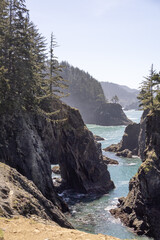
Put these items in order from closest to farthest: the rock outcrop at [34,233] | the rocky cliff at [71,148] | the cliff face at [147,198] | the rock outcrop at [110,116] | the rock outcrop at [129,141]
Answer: the rock outcrop at [34,233] < the cliff face at [147,198] < the rocky cliff at [71,148] < the rock outcrop at [129,141] < the rock outcrop at [110,116]

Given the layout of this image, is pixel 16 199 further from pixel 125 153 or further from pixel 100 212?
pixel 125 153

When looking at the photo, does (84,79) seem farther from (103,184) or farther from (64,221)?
(64,221)

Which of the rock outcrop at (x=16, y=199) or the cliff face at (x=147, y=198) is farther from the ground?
the rock outcrop at (x=16, y=199)

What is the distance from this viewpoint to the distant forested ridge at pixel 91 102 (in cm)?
15450

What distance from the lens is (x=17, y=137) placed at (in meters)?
25.9

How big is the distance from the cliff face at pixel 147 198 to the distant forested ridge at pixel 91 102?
115927 millimetres

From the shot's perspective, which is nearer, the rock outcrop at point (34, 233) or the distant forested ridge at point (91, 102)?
the rock outcrop at point (34, 233)

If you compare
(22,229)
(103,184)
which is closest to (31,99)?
(22,229)

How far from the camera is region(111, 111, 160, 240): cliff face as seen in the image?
2888 centimetres

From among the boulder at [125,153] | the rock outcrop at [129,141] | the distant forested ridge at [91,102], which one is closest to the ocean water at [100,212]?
the boulder at [125,153]

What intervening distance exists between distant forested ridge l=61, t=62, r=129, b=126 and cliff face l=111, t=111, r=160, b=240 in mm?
115927

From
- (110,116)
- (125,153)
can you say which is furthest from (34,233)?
(110,116)

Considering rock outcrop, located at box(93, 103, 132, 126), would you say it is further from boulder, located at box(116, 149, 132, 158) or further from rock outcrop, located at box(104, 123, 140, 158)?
boulder, located at box(116, 149, 132, 158)

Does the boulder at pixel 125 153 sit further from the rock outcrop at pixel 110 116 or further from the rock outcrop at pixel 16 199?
the rock outcrop at pixel 110 116
